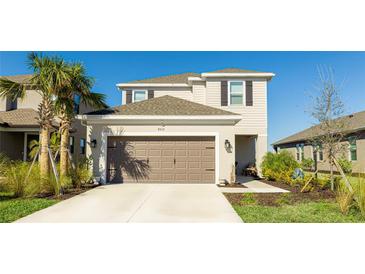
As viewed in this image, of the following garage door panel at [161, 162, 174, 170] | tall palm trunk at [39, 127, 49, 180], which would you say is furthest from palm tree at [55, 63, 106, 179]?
garage door panel at [161, 162, 174, 170]

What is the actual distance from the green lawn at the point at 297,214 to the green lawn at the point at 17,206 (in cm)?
559

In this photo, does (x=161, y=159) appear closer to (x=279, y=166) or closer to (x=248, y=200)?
(x=248, y=200)

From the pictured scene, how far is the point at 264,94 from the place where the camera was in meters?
15.4

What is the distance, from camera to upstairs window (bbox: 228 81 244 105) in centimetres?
1541

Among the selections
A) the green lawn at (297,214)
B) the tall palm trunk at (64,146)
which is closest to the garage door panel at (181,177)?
the green lawn at (297,214)

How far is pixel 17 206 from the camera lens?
22.8 ft

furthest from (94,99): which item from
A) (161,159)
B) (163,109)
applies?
(161,159)

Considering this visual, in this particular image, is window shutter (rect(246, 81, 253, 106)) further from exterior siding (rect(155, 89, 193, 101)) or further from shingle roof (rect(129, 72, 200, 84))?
shingle roof (rect(129, 72, 200, 84))

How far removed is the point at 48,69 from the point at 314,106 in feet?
34.7

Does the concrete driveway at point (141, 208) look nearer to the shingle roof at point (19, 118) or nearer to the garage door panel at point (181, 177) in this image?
the garage door panel at point (181, 177)

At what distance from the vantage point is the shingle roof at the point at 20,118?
14.6 metres
